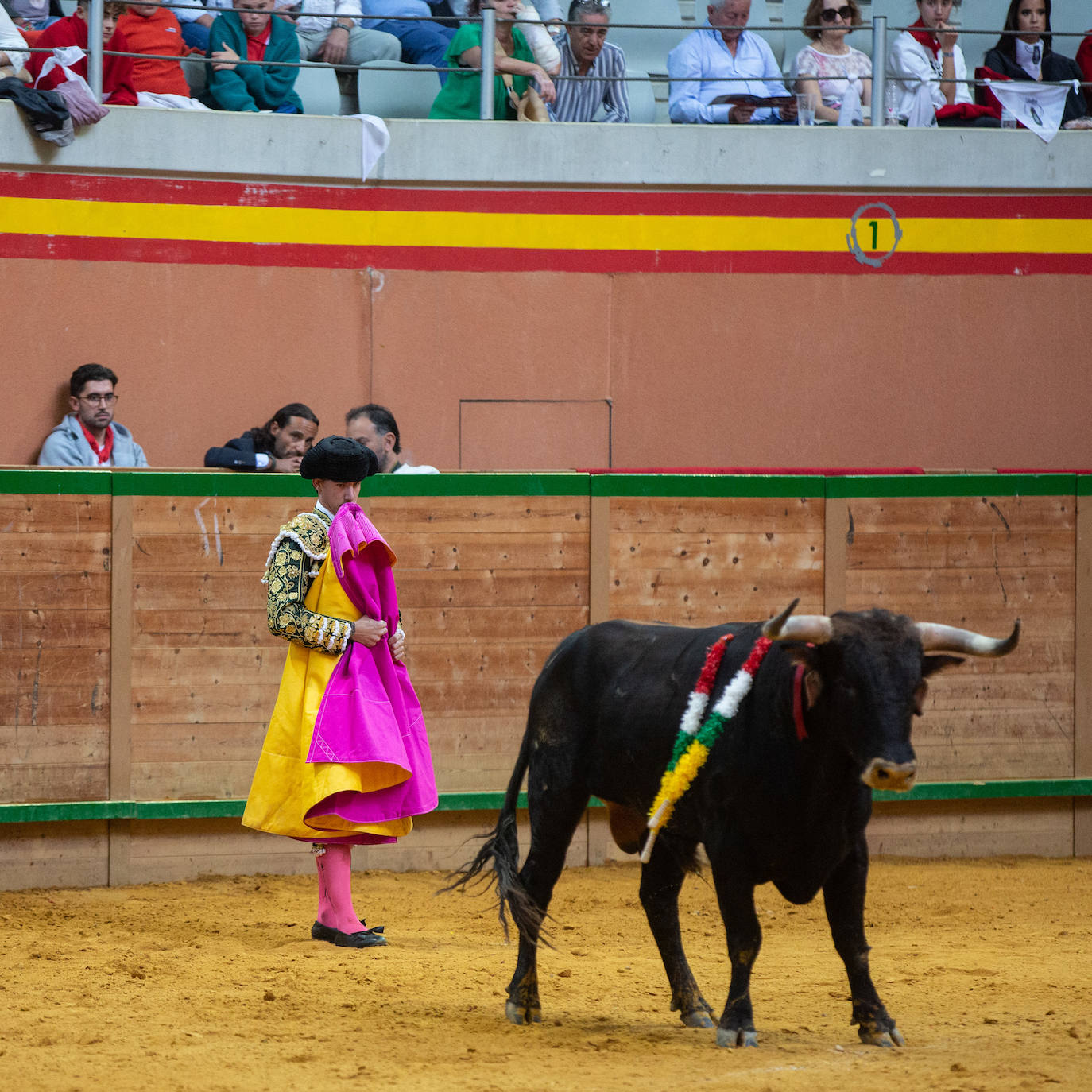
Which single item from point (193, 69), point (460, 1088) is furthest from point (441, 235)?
point (460, 1088)

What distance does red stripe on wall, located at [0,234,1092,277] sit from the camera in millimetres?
9656

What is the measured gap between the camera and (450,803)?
761 cm

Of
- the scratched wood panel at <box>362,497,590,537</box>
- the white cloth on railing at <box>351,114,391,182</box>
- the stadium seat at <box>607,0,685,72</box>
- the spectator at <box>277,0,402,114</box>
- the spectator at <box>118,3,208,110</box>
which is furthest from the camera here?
the stadium seat at <box>607,0,685,72</box>

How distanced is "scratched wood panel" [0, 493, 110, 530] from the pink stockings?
221cm

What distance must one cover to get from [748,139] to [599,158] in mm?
1018

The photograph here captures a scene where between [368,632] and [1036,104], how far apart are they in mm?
7111

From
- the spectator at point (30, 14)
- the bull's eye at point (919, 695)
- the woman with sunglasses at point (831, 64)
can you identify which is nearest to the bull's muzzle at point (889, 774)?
the bull's eye at point (919, 695)

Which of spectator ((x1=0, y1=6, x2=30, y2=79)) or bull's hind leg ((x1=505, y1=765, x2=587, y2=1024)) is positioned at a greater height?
spectator ((x1=0, y1=6, x2=30, y2=79))

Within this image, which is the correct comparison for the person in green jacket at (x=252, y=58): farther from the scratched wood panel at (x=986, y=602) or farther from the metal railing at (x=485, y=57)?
the scratched wood panel at (x=986, y=602)

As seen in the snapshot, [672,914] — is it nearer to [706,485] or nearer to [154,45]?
[706,485]

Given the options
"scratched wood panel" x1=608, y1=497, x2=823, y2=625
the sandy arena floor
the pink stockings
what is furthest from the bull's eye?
"scratched wood panel" x1=608, y1=497, x2=823, y2=625

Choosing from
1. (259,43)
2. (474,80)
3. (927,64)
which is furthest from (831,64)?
(259,43)

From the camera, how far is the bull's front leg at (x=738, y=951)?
4.55 m

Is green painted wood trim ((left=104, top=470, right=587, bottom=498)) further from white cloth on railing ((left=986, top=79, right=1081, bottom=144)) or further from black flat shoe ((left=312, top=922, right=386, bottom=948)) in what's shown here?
white cloth on railing ((left=986, top=79, right=1081, bottom=144))
